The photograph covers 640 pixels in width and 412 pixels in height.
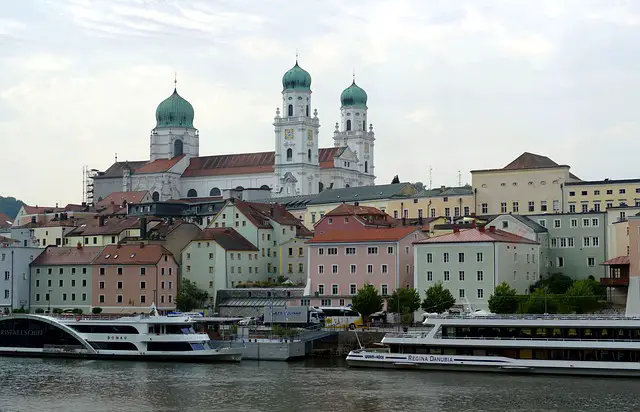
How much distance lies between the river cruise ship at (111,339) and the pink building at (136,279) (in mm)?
20202

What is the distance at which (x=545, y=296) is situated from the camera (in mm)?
85000

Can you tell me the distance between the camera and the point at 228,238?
110500 millimetres

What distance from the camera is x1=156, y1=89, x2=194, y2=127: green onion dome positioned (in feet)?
635

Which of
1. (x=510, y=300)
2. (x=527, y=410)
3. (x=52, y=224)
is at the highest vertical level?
(x=52, y=224)

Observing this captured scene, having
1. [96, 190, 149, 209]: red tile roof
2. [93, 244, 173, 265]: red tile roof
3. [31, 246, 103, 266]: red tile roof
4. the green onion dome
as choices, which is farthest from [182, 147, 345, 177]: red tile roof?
[93, 244, 173, 265]: red tile roof

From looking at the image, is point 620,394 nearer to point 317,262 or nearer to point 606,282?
point 606,282

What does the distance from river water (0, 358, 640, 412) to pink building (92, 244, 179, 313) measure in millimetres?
28619

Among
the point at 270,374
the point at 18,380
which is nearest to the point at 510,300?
the point at 270,374

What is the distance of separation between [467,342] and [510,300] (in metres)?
15.6

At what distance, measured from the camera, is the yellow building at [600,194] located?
379 ft

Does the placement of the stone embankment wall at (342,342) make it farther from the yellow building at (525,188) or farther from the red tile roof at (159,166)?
the red tile roof at (159,166)

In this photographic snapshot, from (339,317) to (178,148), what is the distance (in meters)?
106

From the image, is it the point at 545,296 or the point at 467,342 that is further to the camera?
the point at 545,296

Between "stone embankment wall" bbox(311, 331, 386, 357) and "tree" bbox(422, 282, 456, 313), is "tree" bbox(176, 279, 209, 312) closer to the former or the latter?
"tree" bbox(422, 282, 456, 313)
